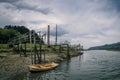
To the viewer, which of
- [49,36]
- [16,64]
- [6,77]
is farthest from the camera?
[49,36]

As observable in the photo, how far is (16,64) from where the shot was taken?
3806 cm

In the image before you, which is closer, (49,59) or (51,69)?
(51,69)

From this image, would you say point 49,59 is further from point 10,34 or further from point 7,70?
point 10,34

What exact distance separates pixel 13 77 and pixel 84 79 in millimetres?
11656

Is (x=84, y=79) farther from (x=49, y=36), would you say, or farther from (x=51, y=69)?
(x=49, y=36)

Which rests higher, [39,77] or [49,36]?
[49,36]

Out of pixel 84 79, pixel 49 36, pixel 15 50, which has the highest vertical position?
pixel 49 36

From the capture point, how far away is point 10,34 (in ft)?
310

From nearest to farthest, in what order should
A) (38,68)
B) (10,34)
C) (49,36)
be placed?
(38,68)
(49,36)
(10,34)

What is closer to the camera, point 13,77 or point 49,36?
point 13,77

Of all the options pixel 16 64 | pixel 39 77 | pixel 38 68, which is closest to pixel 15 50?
pixel 16 64

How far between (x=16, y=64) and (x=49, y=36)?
36201mm

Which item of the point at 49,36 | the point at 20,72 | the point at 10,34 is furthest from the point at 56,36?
the point at 20,72

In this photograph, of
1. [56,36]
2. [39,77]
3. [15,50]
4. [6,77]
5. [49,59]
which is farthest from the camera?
[56,36]
